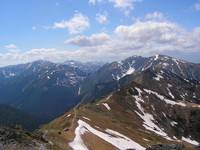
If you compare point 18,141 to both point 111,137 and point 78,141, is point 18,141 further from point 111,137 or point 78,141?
point 111,137

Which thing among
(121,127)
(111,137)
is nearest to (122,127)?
(121,127)

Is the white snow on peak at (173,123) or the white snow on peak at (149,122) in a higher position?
the white snow on peak at (149,122)

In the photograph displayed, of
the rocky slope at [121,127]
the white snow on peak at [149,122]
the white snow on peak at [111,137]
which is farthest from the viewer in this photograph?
Result: the white snow on peak at [149,122]

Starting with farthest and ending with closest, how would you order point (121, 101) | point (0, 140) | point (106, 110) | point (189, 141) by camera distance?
point (121, 101) < point (189, 141) < point (106, 110) < point (0, 140)

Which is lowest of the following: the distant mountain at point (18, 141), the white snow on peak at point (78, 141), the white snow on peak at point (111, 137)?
the white snow on peak at point (111, 137)

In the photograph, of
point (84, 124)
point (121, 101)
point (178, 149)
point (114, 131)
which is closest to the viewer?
point (178, 149)

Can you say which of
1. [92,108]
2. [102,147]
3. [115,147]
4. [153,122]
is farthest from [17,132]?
[153,122]

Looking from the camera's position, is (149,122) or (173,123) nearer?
(149,122)

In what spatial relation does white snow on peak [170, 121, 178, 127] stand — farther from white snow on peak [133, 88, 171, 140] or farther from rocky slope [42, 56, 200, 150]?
white snow on peak [133, 88, 171, 140]

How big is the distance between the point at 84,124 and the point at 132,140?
627 inches

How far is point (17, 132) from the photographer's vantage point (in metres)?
62.0

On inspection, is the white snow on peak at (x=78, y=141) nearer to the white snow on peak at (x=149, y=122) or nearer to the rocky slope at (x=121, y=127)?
the rocky slope at (x=121, y=127)

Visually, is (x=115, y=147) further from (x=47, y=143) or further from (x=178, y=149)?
(x=47, y=143)

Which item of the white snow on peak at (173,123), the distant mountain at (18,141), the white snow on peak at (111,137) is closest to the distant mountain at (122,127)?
the white snow on peak at (111,137)
